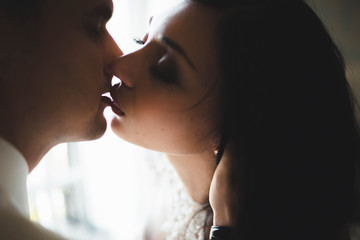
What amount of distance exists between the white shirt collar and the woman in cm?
25

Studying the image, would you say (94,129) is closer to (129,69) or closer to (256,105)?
(129,69)

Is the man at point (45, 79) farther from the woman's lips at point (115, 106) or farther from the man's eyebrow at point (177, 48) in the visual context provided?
the man's eyebrow at point (177, 48)

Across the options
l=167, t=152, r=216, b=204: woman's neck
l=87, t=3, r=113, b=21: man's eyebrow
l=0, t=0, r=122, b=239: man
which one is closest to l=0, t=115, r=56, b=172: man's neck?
l=0, t=0, r=122, b=239: man

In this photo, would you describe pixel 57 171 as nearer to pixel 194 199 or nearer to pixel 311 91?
pixel 194 199

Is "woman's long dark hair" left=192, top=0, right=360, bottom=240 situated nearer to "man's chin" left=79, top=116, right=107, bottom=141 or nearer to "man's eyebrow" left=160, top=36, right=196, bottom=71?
"man's eyebrow" left=160, top=36, right=196, bottom=71

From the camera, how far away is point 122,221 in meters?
2.05

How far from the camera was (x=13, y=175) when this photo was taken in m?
0.57

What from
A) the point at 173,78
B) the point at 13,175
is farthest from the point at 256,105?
the point at 13,175

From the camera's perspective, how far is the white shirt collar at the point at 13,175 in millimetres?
546

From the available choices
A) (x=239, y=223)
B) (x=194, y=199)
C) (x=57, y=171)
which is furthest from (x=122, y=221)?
(x=239, y=223)

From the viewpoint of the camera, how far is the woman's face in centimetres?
70

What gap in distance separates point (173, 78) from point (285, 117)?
28 centimetres

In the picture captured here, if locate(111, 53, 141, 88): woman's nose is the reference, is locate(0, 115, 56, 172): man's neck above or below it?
below

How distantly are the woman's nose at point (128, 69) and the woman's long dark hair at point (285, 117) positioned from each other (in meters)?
0.21
